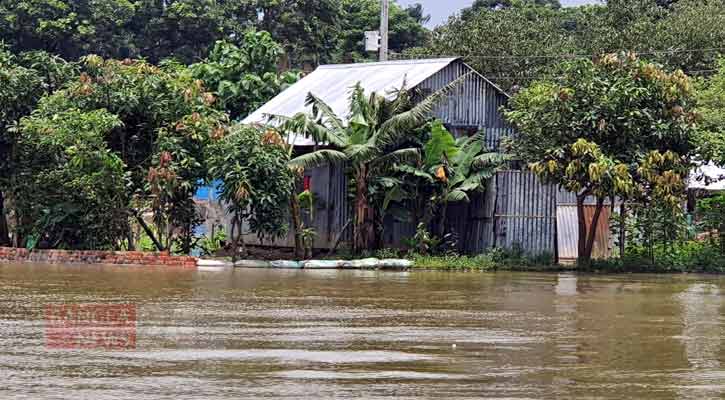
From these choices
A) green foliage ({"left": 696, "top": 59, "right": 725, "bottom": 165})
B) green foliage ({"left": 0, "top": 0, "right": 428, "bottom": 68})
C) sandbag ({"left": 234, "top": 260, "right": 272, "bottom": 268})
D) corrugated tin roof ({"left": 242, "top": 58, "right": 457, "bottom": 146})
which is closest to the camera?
green foliage ({"left": 696, "top": 59, "right": 725, "bottom": 165})

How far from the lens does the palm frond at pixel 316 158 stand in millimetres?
23016

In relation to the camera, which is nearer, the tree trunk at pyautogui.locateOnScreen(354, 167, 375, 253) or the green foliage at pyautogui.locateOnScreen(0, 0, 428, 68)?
the tree trunk at pyautogui.locateOnScreen(354, 167, 375, 253)

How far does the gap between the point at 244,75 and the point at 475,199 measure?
10037 mm

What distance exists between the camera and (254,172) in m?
22.5

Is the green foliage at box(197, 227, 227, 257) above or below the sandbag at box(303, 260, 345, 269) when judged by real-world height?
above

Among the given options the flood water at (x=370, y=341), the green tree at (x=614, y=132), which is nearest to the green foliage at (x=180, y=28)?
the green tree at (x=614, y=132)

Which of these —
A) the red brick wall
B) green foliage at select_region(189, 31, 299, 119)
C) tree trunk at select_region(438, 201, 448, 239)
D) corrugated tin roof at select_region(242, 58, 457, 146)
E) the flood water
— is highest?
green foliage at select_region(189, 31, 299, 119)

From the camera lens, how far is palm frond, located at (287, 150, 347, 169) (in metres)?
23.0

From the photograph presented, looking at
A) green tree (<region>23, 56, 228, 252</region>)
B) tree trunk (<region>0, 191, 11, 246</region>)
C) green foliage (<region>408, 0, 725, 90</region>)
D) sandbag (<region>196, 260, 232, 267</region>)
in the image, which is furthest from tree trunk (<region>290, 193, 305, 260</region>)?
green foliage (<region>408, 0, 725, 90</region>)

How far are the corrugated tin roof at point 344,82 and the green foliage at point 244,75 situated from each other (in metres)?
3.45

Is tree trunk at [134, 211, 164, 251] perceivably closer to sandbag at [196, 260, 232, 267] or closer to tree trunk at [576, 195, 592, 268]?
sandbag at [196, 260, 232, 267]

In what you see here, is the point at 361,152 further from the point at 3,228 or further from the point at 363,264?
the point at 3,228

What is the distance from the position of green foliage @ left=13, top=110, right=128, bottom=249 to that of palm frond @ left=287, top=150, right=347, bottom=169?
3342 millimetres

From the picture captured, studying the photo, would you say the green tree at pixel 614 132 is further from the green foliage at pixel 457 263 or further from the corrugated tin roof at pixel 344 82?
the corrugated tin roof at pixel 344 82
